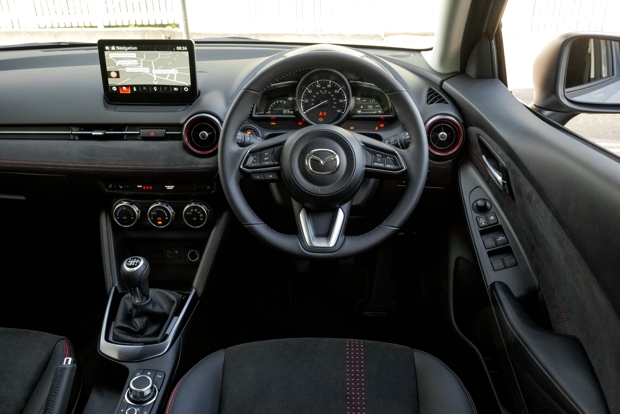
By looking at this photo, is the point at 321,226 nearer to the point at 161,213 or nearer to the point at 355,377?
the point at 355,377

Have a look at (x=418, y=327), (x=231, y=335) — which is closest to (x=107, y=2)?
(x=231, y=335)

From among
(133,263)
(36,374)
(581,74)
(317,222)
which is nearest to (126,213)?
(133,263)

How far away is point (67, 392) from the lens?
5.16 feet

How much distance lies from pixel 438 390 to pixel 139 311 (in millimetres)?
978

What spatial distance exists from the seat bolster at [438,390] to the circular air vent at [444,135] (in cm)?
74

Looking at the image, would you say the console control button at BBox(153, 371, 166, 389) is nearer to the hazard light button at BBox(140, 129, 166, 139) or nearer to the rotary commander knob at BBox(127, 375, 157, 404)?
the rotary commander knob at BBox(127, 375, 157, 404)

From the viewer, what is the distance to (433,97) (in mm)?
1952

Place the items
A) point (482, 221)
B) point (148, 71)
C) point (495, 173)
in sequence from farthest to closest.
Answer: point (148, 71) < point (482, 221) < point (495, 173)

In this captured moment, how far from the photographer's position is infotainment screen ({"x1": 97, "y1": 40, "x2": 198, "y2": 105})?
1893 millimetres

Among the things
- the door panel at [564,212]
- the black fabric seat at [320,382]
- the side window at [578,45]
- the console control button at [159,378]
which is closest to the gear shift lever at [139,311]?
the console control button at [159,378]

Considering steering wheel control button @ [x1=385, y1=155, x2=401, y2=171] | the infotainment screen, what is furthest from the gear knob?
steering wheel control button @ [x1=385, y1=155, x2=401, y2=171]

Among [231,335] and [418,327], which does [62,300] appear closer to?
[231,335]

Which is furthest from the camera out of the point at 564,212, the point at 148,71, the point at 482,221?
the point at 148,71

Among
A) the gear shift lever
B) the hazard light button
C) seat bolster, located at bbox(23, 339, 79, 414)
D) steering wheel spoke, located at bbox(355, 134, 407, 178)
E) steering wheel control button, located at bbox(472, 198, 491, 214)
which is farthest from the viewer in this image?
the hazard light button
